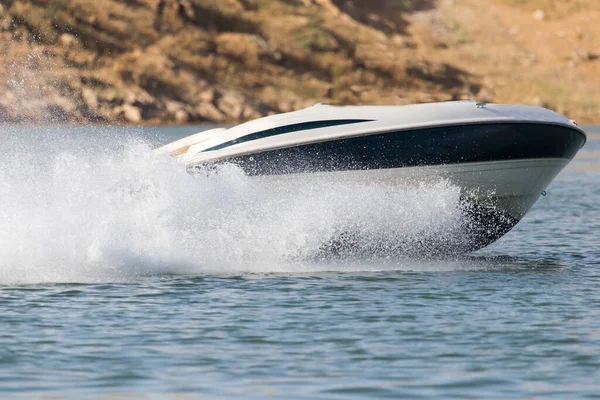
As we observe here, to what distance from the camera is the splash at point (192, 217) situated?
45.5 feet

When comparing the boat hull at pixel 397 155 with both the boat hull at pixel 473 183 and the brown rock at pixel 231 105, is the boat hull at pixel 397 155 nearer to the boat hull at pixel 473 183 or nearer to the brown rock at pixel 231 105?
the boat hull at pixel 473 183

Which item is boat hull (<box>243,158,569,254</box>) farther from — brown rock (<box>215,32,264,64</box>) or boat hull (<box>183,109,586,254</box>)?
brown rock (<box>215,32,264,64</box>)

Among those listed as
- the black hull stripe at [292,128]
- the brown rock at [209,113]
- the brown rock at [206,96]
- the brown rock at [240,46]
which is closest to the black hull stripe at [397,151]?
the black hull stripe at [292,128]

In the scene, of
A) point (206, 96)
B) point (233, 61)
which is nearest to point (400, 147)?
point (206, 96)

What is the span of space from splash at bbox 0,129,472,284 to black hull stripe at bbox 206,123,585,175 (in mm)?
230

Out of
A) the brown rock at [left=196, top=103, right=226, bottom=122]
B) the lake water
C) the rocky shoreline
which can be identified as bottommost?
the lake water

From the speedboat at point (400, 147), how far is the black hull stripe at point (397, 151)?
0.04ft

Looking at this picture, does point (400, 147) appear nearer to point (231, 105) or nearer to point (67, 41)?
point (231, 105)

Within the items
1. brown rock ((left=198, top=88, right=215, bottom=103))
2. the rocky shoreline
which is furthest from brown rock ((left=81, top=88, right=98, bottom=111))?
brown rock ((left=198, top=88, right=215, bottom=103))

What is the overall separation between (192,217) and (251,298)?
237 centimetres

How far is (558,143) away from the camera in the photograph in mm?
15047

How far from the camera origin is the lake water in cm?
870

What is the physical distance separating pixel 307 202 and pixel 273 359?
17.6ft

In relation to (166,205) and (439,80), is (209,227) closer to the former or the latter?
(166,205)
